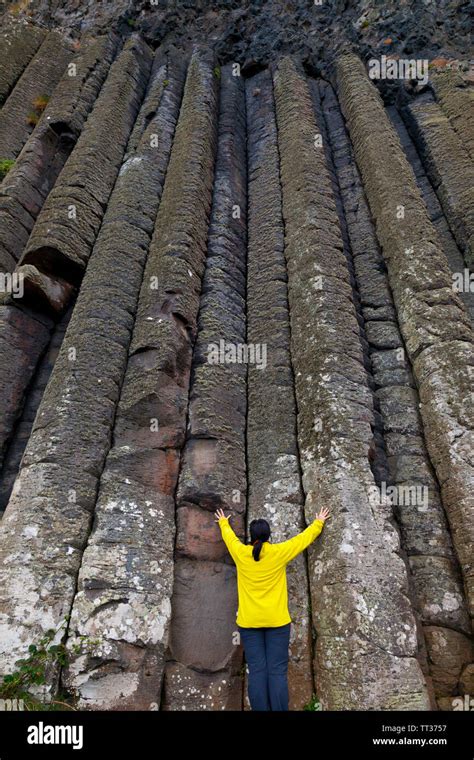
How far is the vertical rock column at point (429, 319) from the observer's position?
559 cm

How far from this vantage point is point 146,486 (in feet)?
19.1

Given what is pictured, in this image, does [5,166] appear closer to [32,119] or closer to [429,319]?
[32,119]

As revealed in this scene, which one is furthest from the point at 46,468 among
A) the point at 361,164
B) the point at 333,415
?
the point at 361,164

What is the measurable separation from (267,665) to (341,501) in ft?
5.64

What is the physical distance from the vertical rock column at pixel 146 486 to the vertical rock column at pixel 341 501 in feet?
5.00

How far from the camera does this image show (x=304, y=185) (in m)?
9.27

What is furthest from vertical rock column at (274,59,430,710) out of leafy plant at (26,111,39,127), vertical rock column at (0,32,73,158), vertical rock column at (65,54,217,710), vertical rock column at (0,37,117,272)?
leafy plant at (26,111,39,127)

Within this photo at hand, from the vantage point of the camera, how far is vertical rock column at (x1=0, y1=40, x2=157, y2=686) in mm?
4887

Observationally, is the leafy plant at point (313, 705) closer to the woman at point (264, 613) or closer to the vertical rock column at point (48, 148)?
the woman at point (264, 613)

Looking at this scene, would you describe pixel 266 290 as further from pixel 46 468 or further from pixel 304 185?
pixel 46 468

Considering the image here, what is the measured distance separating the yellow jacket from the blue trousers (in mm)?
108

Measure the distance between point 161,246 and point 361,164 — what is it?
460 centimetres

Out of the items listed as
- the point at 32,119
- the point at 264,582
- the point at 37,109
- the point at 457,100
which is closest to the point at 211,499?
the point at 264,582
